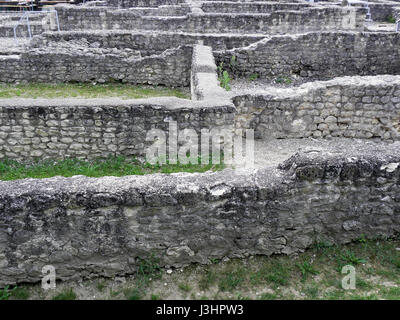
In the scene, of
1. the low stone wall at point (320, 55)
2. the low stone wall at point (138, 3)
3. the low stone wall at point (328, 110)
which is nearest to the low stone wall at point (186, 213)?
the low stone wall at point (328, 110)

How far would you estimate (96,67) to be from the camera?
38.1 ft

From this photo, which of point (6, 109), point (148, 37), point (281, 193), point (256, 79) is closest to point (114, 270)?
point (281, 193)

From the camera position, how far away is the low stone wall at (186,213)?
12.1 feet

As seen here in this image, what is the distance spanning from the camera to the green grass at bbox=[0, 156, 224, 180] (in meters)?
6.68

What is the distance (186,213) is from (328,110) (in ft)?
17.2

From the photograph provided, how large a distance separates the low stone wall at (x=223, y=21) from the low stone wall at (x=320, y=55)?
379 cm

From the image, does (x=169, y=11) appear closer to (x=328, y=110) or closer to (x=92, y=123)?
(x=328, y=110)

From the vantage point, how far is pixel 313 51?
12.1 metres

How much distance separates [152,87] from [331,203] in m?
8.54

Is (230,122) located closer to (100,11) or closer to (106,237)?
(106,237)

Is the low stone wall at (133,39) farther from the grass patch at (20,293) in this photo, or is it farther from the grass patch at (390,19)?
the grass patch at (390,19)

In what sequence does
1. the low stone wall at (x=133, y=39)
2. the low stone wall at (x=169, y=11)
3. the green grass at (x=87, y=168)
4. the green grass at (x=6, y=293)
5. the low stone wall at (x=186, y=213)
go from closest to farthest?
the low stone wall at (x=186, y=213) < the green grass at (x=6, y=293) < the green grass at (x=87, y=168) < the low stone wall at (x=133, y=39) < the low stone wall at (x=169, y=11)

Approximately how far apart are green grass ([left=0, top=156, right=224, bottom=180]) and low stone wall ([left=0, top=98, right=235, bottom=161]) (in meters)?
0.12

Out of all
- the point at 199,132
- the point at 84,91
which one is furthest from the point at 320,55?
the point at 84,91
